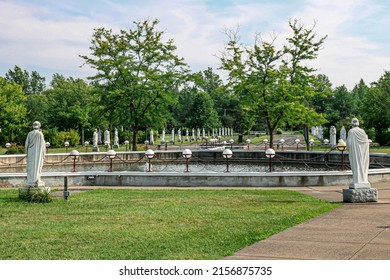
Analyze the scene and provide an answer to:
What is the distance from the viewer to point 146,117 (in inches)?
1641

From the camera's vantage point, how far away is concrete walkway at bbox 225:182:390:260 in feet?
25.2

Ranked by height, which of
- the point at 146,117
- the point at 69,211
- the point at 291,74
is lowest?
the point at 69,211

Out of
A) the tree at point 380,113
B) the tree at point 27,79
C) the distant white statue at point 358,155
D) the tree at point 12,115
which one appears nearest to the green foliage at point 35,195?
the distant white statue at point 358,155

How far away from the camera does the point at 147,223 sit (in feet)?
35.4

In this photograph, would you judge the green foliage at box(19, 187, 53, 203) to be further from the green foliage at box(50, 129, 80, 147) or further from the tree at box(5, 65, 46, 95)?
the tree at box(5, 65, 46, 95)

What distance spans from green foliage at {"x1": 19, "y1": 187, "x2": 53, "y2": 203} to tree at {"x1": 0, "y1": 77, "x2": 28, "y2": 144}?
146 feet

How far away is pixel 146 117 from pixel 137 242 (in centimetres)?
3320

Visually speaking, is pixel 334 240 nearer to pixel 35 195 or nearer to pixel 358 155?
pixel 358 155

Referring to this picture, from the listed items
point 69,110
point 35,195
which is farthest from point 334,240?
point 69,110

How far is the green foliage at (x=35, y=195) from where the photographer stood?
562 inches

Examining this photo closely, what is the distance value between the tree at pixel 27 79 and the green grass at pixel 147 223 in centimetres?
13195

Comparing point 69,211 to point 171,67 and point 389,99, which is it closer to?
point 171,67
